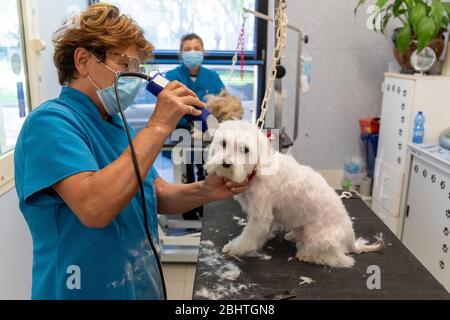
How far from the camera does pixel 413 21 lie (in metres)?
2.52

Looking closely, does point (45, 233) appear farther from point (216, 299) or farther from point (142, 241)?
point (216, 299)

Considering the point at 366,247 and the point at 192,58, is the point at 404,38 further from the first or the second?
the point at 366,247

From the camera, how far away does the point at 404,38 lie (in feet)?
8.57

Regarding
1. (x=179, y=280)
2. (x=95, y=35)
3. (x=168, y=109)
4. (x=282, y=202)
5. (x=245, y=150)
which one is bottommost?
(x=179, y=280)

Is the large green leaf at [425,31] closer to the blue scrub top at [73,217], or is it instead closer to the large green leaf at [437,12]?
the large green leaf at [437,12]

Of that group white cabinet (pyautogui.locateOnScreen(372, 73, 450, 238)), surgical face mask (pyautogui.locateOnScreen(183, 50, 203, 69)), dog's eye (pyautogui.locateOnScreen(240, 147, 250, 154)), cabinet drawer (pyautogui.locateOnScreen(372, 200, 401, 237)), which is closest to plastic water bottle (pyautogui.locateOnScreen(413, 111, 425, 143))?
white cabinet (pyautogui.locateOnScreen(372, 73, 450, 238))

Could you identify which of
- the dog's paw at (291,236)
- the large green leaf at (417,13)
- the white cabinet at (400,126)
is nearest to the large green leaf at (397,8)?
the large green leaf at (417,13)

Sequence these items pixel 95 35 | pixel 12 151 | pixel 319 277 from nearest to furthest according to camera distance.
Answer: pixel 95 35, pixel 319 277, pixel 12 151

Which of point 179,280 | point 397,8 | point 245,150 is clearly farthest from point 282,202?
point 397,8

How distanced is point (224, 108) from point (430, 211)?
137 cm

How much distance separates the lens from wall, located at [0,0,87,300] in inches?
66.7

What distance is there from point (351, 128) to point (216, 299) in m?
2.80

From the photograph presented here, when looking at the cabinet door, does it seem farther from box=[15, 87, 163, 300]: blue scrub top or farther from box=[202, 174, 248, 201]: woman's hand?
box=[15, 87, 163, 300]: blue scrub top
